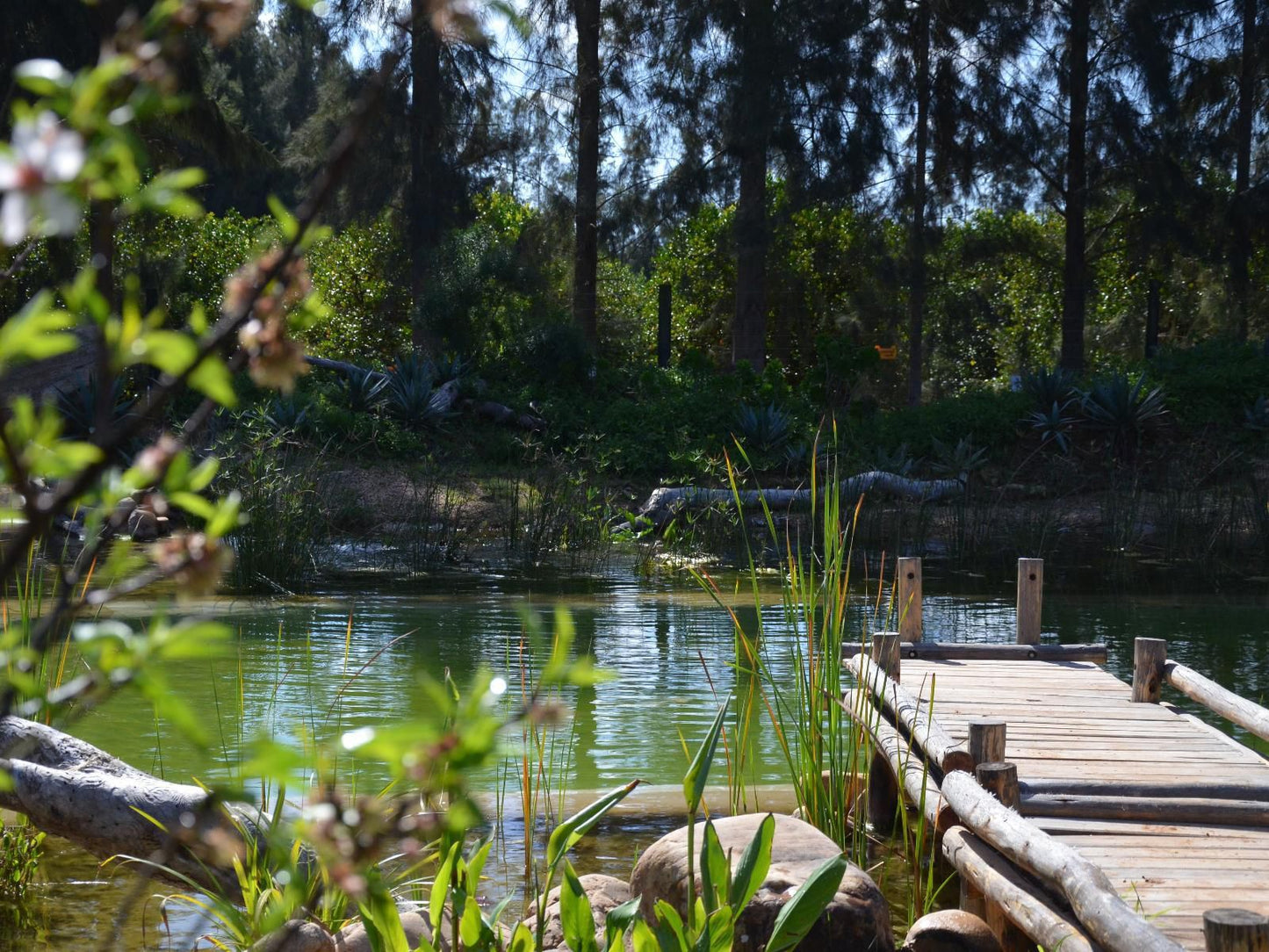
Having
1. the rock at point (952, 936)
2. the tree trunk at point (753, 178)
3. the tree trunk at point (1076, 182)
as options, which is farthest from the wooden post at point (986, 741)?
the tree trunk at point (1076, 182)

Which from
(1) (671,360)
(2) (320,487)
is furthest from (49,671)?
(1) (671,360)

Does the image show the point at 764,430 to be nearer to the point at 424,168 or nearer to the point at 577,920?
the point at 424,168

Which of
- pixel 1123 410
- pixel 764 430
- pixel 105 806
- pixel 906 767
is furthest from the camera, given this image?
pixel 764 430

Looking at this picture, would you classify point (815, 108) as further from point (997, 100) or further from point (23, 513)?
point (23, 513)

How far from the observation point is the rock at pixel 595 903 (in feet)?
11.7

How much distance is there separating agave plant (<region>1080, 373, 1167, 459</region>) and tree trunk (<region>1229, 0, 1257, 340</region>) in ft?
13.8

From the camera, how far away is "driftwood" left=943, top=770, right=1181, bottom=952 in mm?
2607

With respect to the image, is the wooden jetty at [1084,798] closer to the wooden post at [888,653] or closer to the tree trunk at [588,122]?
the wooden post at [888,653]

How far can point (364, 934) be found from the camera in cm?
325

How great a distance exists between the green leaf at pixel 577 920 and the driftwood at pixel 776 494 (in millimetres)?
9645

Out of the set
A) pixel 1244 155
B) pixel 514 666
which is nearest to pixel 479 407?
pixel 514 666

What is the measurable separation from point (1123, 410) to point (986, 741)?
1218cm

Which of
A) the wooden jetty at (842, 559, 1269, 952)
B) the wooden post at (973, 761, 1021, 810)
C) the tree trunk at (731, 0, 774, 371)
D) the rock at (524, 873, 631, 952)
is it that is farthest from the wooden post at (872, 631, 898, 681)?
the tree trunk at (731, 0, 774, 371)

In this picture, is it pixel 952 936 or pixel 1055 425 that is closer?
pixel 952 936
